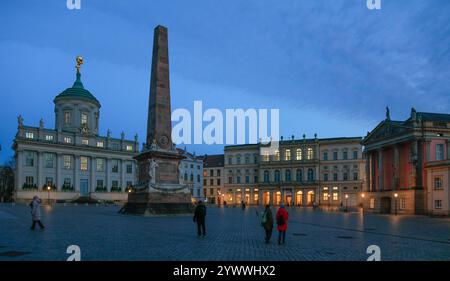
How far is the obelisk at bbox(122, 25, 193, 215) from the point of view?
103ft

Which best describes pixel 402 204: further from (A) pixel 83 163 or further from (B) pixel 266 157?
(A) pixel 83 163

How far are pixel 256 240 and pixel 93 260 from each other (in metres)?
7.01

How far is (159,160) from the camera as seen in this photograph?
32.0 metres

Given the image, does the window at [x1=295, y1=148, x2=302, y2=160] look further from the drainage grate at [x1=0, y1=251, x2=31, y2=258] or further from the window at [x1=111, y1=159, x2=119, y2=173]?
the drainage grate at [x1=0, y1=251, x2=31, y2=258]

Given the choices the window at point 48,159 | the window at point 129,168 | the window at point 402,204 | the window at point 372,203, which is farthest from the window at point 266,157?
the window at point 402,204

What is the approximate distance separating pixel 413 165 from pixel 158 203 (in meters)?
29.2

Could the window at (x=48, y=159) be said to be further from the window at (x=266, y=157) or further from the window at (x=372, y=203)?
the window at (x=372, y=203)

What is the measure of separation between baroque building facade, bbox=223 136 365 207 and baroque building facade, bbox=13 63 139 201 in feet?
82.3

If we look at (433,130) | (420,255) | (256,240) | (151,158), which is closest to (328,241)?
(256,240)

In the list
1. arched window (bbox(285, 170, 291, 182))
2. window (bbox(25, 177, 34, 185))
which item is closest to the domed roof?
window (bbox(25, 177, 34, 185))

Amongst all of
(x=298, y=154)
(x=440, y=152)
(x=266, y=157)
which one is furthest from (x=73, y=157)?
(x=440, y=152)

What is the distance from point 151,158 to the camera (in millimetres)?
31359
